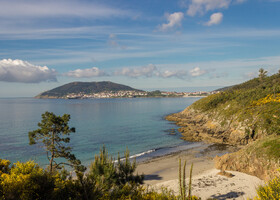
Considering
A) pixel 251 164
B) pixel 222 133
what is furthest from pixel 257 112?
pixel 251 164

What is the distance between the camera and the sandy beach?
24734mm

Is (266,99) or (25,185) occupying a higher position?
(266,99)

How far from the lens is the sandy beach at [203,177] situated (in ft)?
81.1

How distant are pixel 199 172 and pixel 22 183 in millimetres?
29565

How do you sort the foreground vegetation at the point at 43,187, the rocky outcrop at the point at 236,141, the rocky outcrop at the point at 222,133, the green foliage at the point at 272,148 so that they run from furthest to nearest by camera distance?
the rocky outcrop at the point at 222,133
the rocky outcrop at the point at 236,141
the green foliage at the point at 272,148
the foreground vegetation at the point at 43,187

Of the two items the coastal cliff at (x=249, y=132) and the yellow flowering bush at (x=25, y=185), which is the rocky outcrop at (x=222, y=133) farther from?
the yellow flowering bush at (x=25, y=185)

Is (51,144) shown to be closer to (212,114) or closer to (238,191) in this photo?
(238,191)

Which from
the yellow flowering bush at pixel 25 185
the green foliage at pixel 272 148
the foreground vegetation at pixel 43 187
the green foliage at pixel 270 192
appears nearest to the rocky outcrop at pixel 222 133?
the green foliage at pixel 272 148

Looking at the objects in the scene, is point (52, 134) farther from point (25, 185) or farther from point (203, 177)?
point (203, 177)

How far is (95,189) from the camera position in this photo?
1269 cm

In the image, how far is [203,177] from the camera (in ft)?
100.0

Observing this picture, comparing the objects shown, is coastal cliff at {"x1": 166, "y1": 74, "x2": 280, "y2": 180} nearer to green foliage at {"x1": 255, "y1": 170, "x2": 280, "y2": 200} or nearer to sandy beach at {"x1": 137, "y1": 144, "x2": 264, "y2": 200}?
sandy beach at {"x1": 137, "y1": 144, "x2": 264, "y2": 200}

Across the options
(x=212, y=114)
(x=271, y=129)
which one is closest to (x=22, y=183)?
(x=271, y=129)

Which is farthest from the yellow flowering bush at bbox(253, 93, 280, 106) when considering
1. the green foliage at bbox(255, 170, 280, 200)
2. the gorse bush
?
the gorse bush
